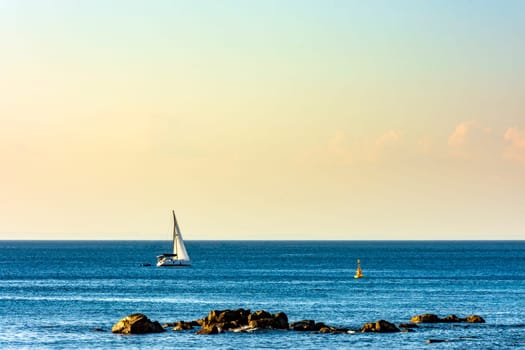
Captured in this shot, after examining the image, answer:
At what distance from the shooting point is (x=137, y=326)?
84.0 m

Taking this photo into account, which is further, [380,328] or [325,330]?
[325,330]

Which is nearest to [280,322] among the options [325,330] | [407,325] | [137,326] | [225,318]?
[325,330]

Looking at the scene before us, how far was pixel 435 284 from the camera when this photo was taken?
153375 millimetres

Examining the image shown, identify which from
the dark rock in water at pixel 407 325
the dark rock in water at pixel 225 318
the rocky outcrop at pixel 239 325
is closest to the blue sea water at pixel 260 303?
the dark rock in water at pixel 407 325

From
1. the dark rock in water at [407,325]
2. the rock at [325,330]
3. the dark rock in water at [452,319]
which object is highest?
the dark rock in water at [452,319]

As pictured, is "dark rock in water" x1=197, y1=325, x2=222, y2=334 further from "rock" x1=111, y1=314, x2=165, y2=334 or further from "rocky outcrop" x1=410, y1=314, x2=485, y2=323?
"rocky outcrop" x1=410, y1=314, x2=485, y2=323

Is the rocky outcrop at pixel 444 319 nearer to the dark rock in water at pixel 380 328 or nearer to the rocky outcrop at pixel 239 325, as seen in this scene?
the rocky outcrop at pixel 239 325

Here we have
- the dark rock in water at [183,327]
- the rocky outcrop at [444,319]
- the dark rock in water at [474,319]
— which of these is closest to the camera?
the dark rock in water at [183,327]

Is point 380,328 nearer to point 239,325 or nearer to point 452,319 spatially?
point 452,319

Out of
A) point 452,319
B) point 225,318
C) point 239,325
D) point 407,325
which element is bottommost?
point 407,325

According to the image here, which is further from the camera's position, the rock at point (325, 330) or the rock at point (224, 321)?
the rock at point (224, 321)

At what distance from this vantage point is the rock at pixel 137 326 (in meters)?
83.9

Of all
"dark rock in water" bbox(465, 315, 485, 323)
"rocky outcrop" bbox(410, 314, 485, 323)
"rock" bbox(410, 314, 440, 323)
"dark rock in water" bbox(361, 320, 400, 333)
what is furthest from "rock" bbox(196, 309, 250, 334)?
"dark rock in water" bbox(465, 315, 485, 323)

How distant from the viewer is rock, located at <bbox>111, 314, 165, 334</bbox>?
8388 centimetres
